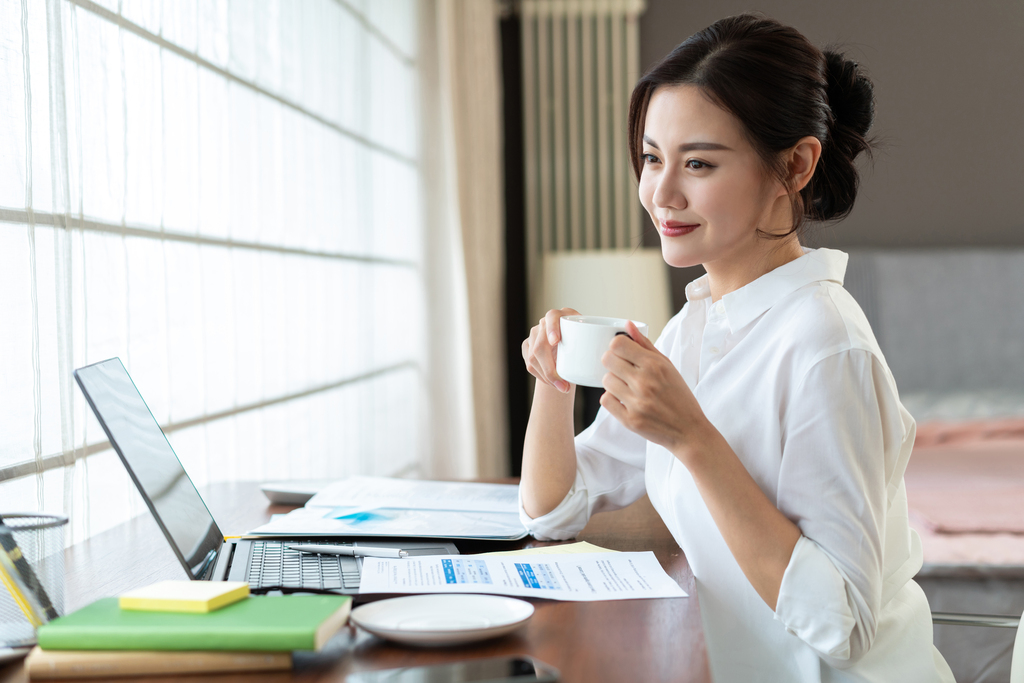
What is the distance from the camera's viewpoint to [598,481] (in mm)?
1091

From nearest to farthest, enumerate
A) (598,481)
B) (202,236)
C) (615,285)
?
(598,481)
(202,236)
(615,285)

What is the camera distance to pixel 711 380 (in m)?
0.96

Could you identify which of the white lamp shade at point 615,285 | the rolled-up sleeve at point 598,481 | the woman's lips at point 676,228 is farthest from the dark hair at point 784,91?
the white lamp shade at point 615,285

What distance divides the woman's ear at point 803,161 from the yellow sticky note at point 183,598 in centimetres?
72

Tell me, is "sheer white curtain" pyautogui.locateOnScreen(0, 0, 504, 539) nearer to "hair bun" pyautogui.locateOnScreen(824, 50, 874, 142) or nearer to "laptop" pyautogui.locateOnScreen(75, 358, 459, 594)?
"laptop" pyautogui.locateOnScreen(75, 358, 459, 594)

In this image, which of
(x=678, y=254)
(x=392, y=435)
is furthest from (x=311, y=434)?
(x=678, y=254)

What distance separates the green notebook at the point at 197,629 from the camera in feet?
1.89

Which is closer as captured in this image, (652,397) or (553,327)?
(652,397)

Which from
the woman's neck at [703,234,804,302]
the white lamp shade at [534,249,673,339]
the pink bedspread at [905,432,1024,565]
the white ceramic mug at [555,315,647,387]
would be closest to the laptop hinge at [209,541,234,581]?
the white ceramic mug at [555,315,647,387]

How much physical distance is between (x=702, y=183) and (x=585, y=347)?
0.26 meters

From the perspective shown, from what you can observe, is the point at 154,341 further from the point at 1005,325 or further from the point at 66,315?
the point at 1005,325

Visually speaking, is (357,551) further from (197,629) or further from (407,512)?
(197,629)

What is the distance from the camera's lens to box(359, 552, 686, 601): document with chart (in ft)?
2.44

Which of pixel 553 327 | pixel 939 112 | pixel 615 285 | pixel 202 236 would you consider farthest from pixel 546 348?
pixel 939 112
